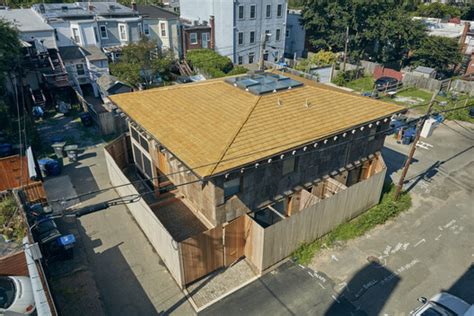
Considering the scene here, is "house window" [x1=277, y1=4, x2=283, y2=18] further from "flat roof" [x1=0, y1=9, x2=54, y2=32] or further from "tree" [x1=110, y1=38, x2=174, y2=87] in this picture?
"flat roof" [x1=0, y1=9, x2=54, y2=32]

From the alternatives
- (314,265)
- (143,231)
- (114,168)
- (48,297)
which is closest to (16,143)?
(114,168)

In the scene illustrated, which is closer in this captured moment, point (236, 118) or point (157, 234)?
point (157, 234)

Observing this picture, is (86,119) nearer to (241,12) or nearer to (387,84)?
(241,12)

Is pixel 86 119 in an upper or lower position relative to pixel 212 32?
lower

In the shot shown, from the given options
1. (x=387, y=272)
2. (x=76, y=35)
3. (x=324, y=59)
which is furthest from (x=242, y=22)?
(x=387, y=272)

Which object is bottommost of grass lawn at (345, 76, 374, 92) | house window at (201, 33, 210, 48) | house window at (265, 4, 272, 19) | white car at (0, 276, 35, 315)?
grass lawn at (345, 76, 374, 92)

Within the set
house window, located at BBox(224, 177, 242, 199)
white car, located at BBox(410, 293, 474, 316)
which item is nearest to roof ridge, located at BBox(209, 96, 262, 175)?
house window, located at BBox(224, 177, 242, 199)

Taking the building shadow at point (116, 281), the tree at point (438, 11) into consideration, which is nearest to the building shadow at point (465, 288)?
the building shadow at point (116, 281)

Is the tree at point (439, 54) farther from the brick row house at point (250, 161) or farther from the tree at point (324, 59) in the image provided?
the brick row house at point (250, 161)
